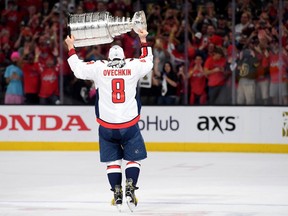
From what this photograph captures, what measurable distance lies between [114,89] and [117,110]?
21 centimetres

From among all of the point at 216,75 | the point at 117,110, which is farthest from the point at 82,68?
the point at 216,75

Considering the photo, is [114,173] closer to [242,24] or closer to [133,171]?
[133,171]

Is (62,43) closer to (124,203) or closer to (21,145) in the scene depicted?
(21,145)

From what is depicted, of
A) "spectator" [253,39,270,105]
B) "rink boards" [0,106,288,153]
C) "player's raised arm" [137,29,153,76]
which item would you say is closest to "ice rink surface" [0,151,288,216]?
"rink boards" [0,106,288,153]

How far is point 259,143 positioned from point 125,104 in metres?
7.72

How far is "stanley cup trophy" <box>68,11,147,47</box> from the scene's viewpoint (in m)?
10.1

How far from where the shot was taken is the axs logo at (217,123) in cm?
1777


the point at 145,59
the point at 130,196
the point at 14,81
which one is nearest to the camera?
the point at 130,196

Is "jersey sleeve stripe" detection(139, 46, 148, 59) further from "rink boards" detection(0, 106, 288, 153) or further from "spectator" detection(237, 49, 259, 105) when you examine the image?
"spectator" detection(237, 49, 259, 105)

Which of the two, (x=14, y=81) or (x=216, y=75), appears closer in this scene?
(x=216, y=75)

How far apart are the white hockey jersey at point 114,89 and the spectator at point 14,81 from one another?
27.5 feet

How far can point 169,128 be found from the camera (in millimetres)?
17906

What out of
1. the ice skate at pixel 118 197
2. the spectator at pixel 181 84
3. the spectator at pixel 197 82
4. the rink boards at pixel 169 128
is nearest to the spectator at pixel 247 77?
the rink boards at pixel 169 128

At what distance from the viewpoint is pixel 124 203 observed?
10.6 m
